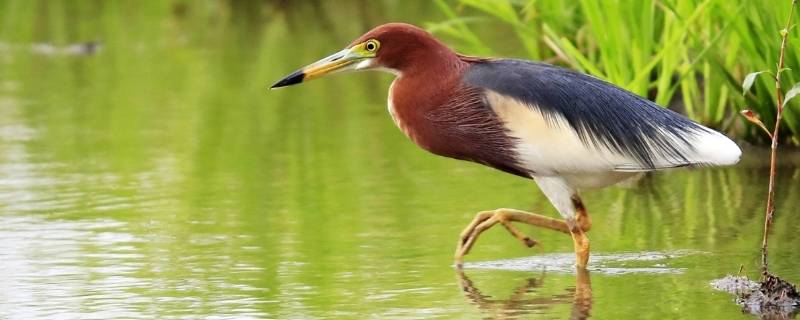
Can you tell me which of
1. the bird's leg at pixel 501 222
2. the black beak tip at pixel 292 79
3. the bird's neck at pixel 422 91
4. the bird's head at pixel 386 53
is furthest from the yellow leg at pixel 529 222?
the black beak tip at pixel 292 79

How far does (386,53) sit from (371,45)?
0.25 feet

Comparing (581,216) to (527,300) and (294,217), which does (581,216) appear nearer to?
(527,300)

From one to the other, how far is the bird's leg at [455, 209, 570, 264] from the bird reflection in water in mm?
316

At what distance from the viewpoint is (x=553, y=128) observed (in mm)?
6840

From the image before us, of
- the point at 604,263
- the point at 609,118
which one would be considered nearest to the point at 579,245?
the point at 604,263

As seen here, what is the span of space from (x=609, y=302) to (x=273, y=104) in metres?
6.30

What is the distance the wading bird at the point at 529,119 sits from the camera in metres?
6.81

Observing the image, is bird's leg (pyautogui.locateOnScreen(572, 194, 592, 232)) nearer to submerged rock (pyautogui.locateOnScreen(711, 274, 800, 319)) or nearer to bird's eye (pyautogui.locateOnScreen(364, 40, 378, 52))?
bird's eye (pyautogui.locateOnScreen(364, 40, 378, 52))

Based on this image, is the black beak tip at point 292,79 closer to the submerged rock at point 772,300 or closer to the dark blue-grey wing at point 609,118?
the dark blue-grey wing at point 609,118

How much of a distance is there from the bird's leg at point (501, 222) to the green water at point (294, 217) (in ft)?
0.35

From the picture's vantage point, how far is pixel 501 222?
284 inches

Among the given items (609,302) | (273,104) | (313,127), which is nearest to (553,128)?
(609,302)

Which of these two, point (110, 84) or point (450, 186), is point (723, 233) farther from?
point (110, 84)

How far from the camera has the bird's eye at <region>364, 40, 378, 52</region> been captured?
6996mm
